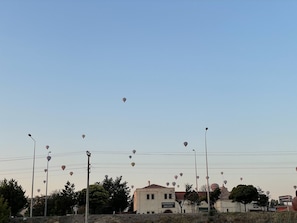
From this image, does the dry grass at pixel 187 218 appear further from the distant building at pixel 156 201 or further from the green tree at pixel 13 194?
the distant building at pixel 156 201

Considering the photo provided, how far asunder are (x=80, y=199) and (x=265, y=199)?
1566 inches

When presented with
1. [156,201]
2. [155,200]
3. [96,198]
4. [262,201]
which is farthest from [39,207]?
[262,201]

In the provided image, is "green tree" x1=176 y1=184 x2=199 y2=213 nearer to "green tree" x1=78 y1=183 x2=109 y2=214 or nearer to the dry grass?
"green tree" x1=78 y1=183 x2=109 y2=214

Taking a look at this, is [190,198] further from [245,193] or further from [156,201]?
[245,193]

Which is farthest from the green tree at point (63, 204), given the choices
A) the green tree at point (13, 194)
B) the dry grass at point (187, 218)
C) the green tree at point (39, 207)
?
the dry grass at point (187, 218)

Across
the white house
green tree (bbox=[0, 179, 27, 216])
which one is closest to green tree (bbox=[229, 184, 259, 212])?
the white house

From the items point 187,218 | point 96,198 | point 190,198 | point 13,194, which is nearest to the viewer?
point 187,218

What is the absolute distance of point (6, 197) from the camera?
65.3 meters

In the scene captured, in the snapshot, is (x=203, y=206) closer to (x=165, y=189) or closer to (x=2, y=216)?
(x=165, y=189)

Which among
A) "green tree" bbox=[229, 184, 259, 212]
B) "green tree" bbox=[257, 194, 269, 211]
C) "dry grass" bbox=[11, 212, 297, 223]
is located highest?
"green tree" bbox=[229, 184, 259, 212]

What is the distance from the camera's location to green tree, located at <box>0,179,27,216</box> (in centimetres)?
6562

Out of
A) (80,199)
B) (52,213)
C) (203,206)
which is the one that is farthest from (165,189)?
(52,213)

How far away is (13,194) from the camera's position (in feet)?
218

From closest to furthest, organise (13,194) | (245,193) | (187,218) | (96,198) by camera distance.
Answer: (187,218) → (13,194) → (245,193) → (96,198)
